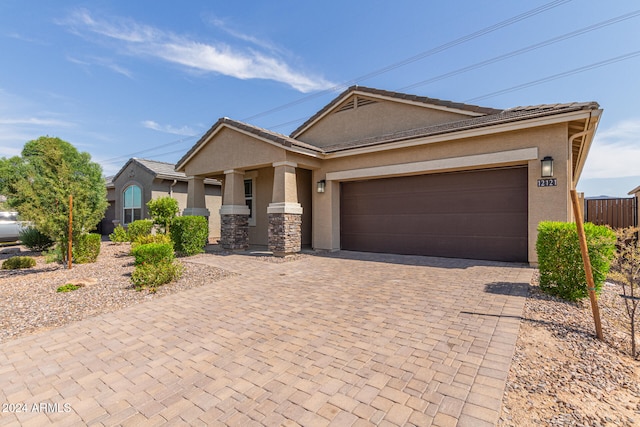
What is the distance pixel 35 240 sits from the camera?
13.2m

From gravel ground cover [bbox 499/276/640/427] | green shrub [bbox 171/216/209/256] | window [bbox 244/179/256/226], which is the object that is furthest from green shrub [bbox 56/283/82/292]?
gravel ground cover [bbox 499/276/640/427]

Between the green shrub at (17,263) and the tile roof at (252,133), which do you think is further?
the tile roof at (252,133)

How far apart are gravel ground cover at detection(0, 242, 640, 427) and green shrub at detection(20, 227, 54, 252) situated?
721 cm

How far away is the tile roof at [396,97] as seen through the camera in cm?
1025

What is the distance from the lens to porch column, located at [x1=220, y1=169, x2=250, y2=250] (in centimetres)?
1203

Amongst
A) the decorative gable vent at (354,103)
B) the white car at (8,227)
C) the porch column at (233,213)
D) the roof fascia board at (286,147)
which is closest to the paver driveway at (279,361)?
the roof fascia board at (286,147)

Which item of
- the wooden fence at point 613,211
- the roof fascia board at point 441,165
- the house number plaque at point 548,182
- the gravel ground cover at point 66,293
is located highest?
the roof fascia board at point 441,165

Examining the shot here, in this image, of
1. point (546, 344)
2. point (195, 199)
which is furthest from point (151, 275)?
point (195, 199)

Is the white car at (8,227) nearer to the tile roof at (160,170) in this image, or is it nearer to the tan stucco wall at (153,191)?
the tan stucco wall at (153,191)

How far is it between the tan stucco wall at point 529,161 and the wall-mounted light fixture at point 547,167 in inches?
6.8

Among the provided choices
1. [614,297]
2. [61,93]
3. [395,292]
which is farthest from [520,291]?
[61,93]

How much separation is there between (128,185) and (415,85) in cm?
1946

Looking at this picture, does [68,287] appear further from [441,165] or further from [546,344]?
[441,165]

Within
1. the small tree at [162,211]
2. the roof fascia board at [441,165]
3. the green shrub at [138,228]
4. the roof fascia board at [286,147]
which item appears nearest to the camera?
the roof fascia board at [441,165]
